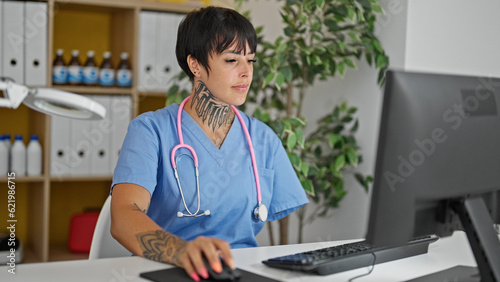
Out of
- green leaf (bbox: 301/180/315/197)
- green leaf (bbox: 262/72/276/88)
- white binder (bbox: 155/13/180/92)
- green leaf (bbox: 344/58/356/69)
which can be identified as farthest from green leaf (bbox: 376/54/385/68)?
white binder (bbox: 155/13/180/92)

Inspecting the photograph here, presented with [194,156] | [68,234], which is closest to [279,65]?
[194,156]

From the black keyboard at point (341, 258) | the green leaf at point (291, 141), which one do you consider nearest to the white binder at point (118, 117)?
the green leaf at point (291, 141)

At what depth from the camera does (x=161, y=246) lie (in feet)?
3.85

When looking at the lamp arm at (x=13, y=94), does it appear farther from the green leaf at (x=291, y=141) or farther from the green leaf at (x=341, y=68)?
the green leaf at (x=341, y=68)

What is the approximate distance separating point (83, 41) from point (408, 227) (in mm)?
2526

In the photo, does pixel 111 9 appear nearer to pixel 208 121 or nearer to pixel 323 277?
pixel 208 121

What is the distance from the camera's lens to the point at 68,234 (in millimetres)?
3145

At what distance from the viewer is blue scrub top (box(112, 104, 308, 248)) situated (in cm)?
143

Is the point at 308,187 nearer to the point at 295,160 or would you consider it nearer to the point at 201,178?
the point at 295,160

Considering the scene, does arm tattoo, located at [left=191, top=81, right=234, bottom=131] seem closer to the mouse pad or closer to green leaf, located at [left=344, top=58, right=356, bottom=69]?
the mouse pad

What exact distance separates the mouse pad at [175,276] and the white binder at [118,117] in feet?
6.19

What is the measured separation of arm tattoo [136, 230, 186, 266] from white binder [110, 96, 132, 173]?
1.76 metres

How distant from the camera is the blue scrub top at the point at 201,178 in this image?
4.69 feet

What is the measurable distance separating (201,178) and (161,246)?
335 millimetres
